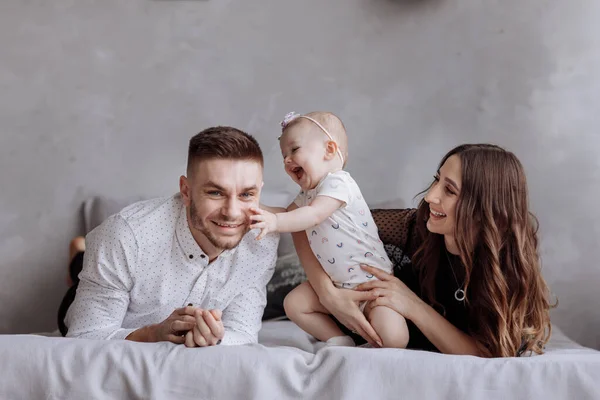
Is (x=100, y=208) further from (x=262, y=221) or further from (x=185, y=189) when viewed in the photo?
(x=262, y=221)

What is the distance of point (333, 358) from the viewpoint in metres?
1.64

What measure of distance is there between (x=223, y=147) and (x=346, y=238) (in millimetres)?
432

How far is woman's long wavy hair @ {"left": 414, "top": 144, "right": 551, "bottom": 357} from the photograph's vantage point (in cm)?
189

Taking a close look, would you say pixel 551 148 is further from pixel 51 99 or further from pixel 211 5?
pixel 51 99

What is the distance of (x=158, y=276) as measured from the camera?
208 centimetres

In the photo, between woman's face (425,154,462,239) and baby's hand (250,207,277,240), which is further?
woman's face (425,154,462,239)

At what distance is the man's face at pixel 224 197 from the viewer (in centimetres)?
193

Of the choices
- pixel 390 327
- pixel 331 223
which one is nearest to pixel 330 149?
pixel 331 223

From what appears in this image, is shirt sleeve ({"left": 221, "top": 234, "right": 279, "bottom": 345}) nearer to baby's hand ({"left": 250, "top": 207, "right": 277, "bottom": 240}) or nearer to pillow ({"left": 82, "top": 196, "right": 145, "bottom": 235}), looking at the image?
baby's hand ({"left": 250, "top": 207, "right": 277, "bottom": 240})

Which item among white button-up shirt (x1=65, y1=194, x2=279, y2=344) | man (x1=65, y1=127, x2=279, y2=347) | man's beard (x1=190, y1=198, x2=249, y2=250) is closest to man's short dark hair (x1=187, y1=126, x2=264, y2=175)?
man (x1=65, y1=127, x2=279, y2=347)

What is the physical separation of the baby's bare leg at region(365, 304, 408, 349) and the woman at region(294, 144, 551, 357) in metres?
0.02

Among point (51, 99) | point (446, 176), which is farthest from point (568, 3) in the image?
point (51, 99)

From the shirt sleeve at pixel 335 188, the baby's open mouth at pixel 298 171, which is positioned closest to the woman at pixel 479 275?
the shirt sleeve at pixel 335 188

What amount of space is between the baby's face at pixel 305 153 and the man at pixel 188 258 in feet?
0.32
